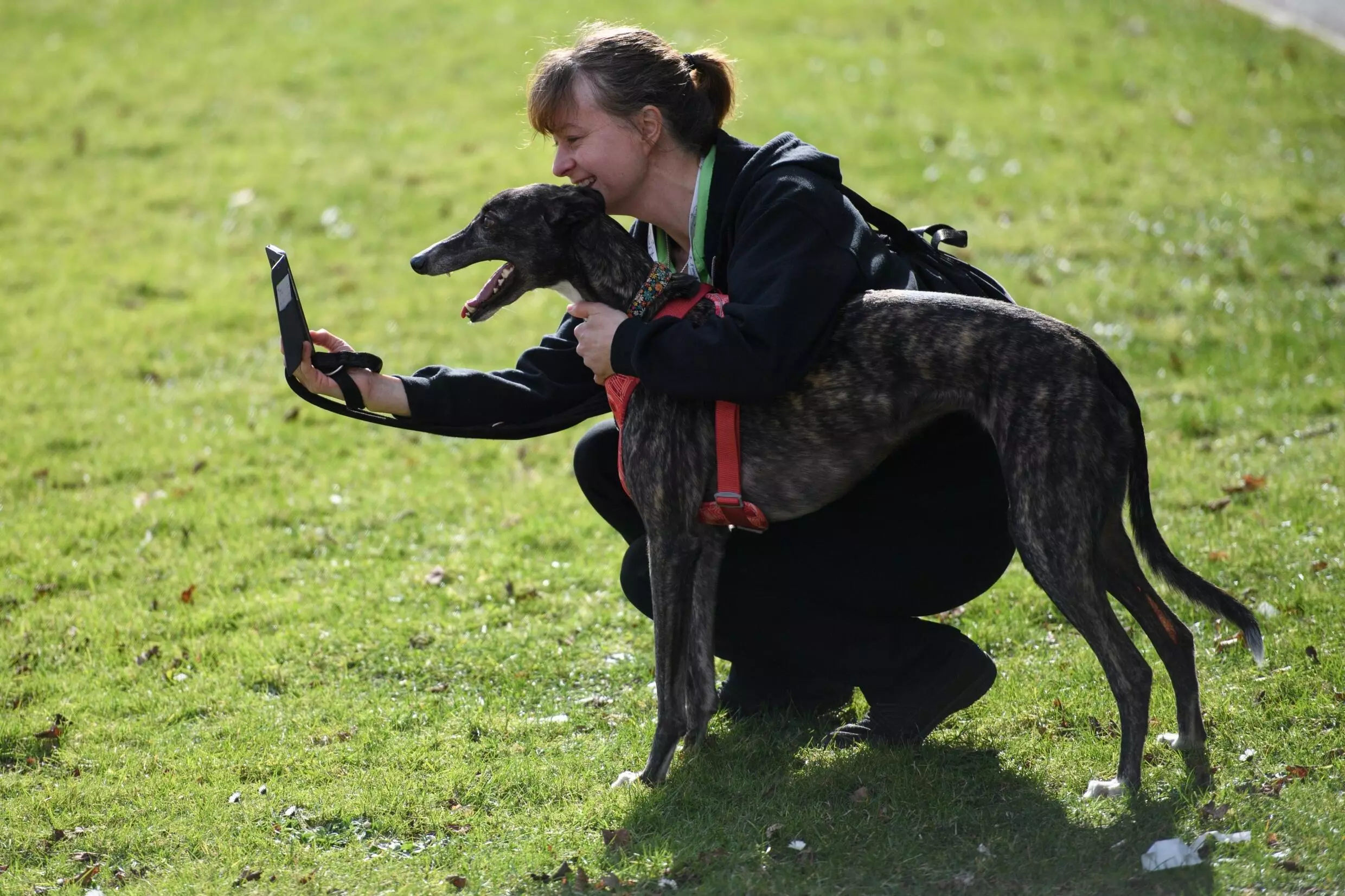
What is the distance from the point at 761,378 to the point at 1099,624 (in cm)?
119

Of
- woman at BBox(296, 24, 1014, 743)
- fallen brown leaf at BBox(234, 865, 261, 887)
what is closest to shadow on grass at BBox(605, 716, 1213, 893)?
woman at BBox(296, 24, 1014, 743)

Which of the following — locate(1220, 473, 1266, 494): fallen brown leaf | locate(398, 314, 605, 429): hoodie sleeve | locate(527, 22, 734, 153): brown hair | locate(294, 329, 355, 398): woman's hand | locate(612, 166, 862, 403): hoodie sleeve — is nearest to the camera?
locate(612, 166, 862, 403): hoodie sleeve

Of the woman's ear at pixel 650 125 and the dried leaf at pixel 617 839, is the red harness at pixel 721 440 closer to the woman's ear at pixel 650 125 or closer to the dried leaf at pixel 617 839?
the woman's ear at pixel 650 125

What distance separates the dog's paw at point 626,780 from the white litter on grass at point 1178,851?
1.56 meters

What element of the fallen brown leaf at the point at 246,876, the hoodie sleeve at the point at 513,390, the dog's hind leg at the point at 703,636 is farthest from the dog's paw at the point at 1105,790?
the fallen brown leaf at the point at 246,876

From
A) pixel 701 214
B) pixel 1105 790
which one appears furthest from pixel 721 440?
pixel 1105 790

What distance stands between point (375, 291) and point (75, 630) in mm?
4936

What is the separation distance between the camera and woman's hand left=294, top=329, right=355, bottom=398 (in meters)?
4.34

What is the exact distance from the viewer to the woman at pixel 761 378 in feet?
12.5

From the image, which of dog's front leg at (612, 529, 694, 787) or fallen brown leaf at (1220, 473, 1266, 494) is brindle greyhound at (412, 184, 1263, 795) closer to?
dog's front leg at (612, 529, 694, 787)

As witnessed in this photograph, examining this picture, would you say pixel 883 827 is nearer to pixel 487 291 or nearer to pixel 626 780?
pixel 626 780

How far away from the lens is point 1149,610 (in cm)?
398

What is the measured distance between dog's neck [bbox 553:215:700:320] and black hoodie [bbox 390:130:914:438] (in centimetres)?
24

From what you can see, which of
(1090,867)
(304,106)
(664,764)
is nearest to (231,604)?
(664,764)
